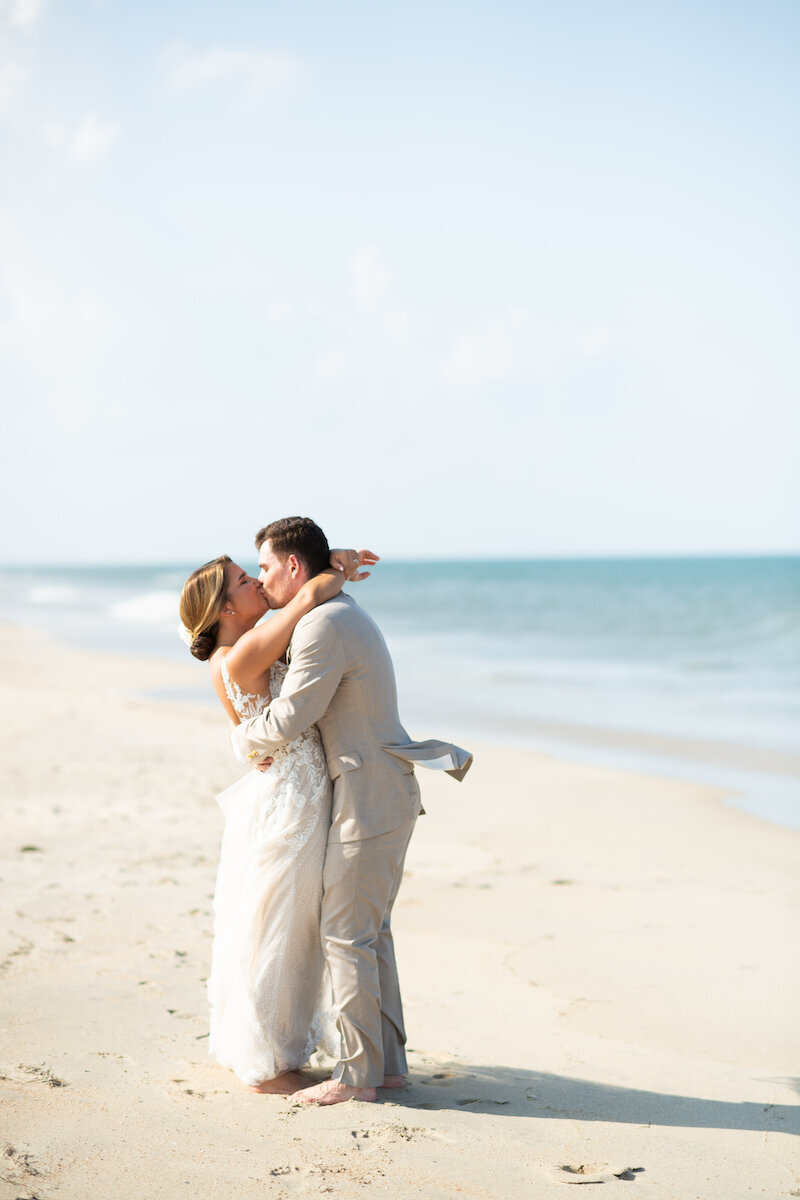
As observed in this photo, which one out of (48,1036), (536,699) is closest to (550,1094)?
(48,1036)

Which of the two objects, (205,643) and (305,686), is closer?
(305,686)

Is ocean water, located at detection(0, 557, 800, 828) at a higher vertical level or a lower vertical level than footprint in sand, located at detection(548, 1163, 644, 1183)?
higher

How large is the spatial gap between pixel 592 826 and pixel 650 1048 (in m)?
3.92

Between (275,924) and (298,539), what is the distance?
1.38m

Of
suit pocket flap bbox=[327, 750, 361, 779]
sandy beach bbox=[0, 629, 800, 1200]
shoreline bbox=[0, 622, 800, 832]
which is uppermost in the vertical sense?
suit pocket flap bbox=[327, 750, 361, 779]

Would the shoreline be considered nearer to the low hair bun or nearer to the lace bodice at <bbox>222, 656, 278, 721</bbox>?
the lace bodice at <bbox>222, 656, 278, 721</bbox>

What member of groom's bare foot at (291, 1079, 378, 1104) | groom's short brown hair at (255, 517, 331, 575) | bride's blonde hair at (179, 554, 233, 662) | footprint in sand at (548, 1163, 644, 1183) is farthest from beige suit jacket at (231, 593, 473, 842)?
footprint in sand at (548, 1163, 644, 1183)

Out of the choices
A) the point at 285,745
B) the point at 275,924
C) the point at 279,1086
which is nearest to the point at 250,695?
the point at 285,745

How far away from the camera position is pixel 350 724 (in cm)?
381

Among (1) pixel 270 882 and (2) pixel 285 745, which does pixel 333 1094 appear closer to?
(1) pixel 270 882

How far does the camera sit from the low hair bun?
402cm

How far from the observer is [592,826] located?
8336 millimetres

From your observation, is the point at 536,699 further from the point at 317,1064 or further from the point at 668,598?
the point at 668,598

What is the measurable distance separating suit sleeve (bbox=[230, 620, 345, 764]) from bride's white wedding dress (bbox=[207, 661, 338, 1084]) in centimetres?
21
